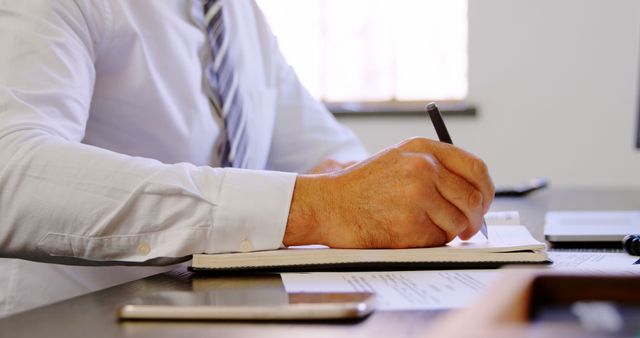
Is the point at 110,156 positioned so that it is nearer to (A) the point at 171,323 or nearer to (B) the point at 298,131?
(A) the point at 171,323

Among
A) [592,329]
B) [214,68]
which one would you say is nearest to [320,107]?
[214,68]

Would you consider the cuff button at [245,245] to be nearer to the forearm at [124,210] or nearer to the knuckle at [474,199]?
the forearm at [124,210]

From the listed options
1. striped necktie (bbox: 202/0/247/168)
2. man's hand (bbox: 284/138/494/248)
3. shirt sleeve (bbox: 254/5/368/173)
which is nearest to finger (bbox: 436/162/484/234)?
man's hand (bbox: 284/138/494/248)

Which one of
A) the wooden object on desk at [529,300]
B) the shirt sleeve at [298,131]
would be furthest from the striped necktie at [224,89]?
the wooden object on desk at [529,300]

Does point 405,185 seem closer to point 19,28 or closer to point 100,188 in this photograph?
point 100,188

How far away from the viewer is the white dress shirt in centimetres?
71

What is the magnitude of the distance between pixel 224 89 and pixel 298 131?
358 millimetres

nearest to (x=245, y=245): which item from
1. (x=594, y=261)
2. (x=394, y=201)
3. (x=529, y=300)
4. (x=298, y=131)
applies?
(x=394, y=201)

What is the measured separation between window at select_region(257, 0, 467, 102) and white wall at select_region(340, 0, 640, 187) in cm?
13

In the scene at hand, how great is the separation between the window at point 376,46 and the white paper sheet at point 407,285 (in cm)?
328

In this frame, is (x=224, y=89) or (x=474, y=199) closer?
(x=474, y=199)

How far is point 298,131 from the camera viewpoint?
62.5 inches

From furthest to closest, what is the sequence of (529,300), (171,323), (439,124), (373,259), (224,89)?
(224,89)
(439,124)
(373,259)
(171,323)
(529,300)

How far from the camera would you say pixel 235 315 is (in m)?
0.48
